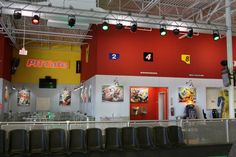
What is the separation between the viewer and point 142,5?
10.3m

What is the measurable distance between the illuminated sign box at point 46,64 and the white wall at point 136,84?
20.5 feet

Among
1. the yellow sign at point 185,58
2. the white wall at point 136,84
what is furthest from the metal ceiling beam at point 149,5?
the yellow sign at point 185,58

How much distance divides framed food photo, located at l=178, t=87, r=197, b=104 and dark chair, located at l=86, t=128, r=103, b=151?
599cm

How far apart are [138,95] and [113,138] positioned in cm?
555

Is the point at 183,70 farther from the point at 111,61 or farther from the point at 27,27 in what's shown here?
the point at 27,27

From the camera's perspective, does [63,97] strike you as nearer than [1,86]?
No

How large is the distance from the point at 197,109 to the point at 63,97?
8812 millimetres

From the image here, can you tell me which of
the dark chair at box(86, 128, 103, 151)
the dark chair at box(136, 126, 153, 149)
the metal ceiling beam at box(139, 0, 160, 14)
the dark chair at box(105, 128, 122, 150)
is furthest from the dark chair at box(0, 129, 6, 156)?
the metal ceiling beam at box(139, 0, 160, 14)

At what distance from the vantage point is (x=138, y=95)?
38.8 feet

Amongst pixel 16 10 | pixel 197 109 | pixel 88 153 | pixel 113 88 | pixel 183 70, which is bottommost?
pixel 88 153

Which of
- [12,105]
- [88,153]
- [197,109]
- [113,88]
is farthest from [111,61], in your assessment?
[12,105]

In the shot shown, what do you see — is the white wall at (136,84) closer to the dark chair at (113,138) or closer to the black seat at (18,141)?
the dark chair at (113,138)

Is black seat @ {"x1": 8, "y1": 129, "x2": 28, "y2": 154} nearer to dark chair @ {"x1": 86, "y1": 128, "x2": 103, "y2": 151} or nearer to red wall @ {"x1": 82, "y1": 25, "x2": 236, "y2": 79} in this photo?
dark chair @ {"x1": 86, "y1": 128, "x2": 103, "y2": 151}

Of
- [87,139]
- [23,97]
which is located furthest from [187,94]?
[23,97]
